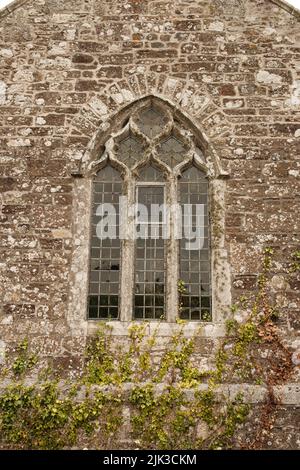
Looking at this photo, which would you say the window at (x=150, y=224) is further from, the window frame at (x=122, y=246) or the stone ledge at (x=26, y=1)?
the stone ledge at (x=26, y=1)

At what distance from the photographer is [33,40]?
8141 mm

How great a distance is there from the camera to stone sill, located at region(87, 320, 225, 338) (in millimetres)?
6816

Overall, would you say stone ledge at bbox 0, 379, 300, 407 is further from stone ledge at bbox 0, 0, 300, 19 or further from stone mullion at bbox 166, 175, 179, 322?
stone ledge at bbox 0, 0, 300, 19

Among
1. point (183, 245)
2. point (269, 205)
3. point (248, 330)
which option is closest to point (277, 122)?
point (269, 205)

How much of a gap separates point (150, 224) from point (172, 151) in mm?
1178

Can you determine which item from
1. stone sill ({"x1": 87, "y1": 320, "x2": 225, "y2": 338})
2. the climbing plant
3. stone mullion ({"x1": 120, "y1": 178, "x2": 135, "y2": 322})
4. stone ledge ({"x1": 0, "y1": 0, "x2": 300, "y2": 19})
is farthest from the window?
stone ledge ({"x1": 0, "y1": 0, "x2": 300, "y2": 19})

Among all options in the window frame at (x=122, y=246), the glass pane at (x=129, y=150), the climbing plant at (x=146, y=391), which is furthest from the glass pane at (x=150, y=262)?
the glass pane at (x=129, y=150)

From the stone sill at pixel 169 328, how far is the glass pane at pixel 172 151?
2314mm

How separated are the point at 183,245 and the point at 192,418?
2270 mm

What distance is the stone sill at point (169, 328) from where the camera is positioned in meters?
6.82

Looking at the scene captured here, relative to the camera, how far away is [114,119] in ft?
25.5

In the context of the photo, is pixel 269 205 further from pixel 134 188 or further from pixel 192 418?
pixel 192 418

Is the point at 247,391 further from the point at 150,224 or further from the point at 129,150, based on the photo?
the point at 129,150
